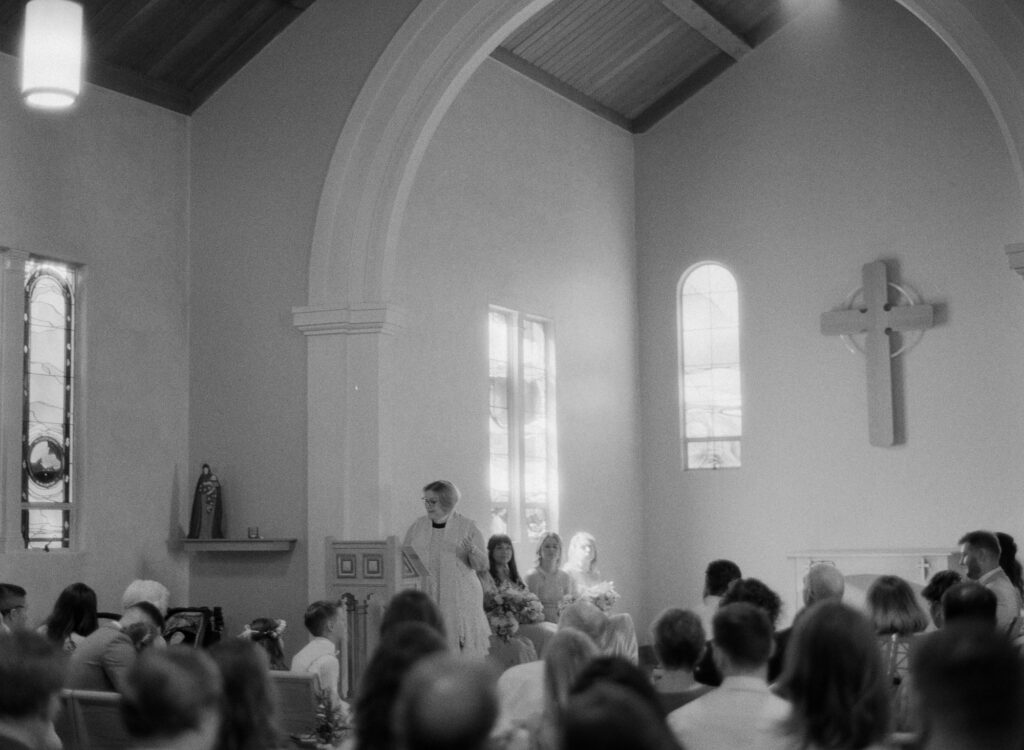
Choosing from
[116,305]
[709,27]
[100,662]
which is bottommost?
[100,662]

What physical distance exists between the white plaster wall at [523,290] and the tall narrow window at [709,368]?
0.48m

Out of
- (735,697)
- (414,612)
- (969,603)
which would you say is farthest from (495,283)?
(735,697)

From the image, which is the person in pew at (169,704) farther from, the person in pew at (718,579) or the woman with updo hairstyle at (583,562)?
the woman with updo hairstyle at (583,562)

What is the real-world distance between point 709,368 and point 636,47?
2.91 m

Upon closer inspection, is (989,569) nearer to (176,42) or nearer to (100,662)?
(100,662)

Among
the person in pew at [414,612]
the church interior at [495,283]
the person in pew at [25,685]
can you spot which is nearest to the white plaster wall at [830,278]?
the church interior at [495,283]

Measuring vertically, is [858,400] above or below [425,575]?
above

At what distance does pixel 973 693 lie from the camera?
1.70m

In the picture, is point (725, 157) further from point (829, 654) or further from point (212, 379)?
point (829, 654)

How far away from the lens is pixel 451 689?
1654 mm

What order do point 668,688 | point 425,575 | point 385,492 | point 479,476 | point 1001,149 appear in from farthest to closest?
1. point 1001,149
2. point 479,476
3. point 385,492
4. point 425,575
5. point 668,688

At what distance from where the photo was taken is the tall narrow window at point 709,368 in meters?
12.9

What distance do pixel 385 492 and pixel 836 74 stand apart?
6.07 meters

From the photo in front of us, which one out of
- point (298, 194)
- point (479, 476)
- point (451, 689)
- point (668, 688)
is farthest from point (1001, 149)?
point (451, 689)
